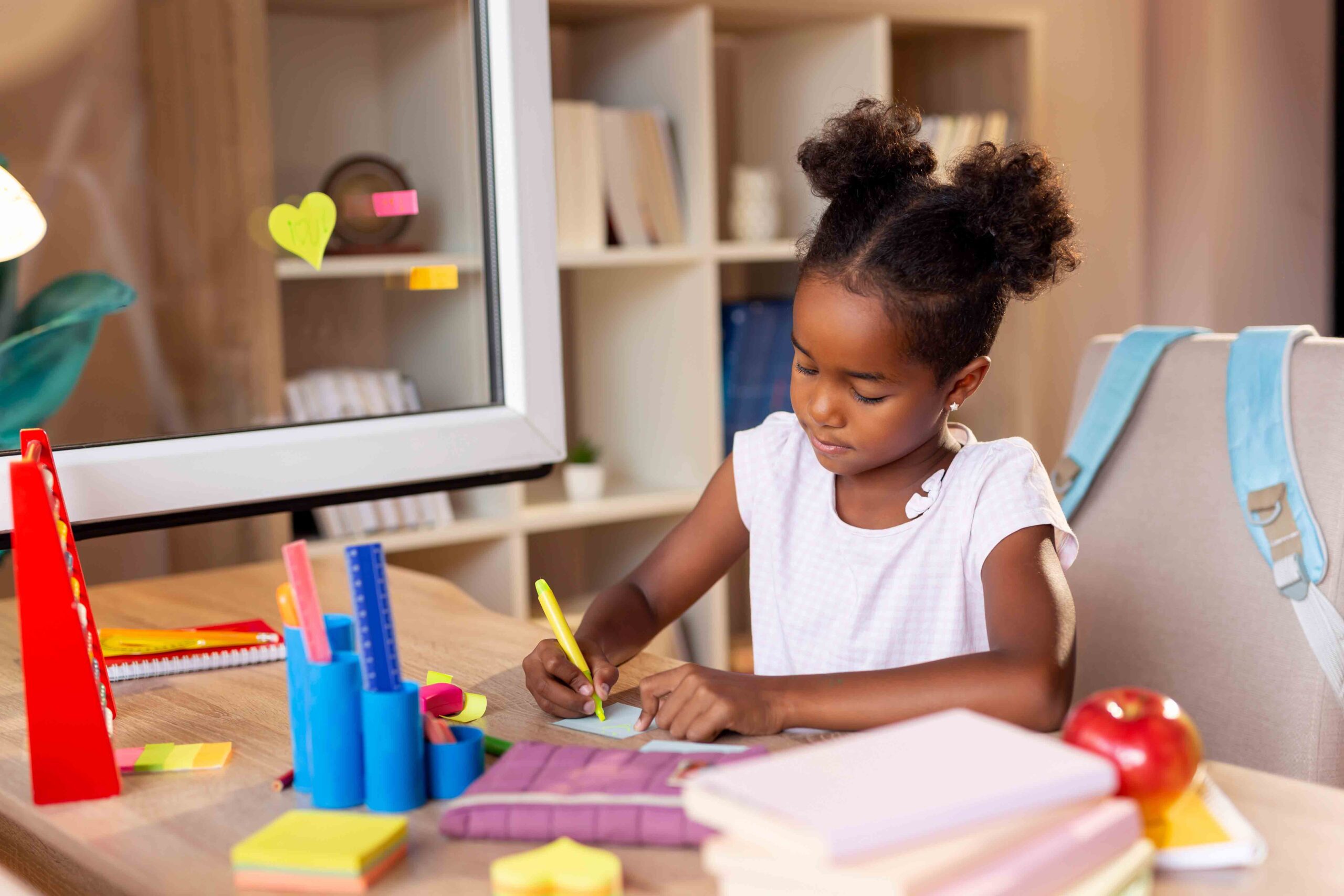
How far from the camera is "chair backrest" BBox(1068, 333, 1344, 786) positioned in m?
1.15

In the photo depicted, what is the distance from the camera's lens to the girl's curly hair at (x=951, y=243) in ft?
3.42

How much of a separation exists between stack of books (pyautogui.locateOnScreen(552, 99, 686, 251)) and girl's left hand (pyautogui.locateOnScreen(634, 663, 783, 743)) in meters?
1.42

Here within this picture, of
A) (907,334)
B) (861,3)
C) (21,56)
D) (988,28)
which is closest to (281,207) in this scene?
(21,56)

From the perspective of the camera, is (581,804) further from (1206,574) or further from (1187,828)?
(1206,574)

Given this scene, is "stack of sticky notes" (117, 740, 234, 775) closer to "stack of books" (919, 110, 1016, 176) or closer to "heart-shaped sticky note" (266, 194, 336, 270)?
"heart-shaped sticky note" (266, 194, 336, 270)

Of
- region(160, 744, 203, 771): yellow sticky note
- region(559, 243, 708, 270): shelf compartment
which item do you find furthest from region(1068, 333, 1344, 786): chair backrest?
region(559, 243, 708, 270): shelf compartment

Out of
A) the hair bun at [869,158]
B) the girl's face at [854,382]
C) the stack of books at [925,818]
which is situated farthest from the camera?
the hair bun at [869,158]

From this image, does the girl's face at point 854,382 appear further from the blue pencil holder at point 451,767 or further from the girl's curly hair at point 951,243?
the blue pencil holder at point 451,767

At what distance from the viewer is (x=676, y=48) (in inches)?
90.1

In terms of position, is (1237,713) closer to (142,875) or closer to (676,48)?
(142,875)

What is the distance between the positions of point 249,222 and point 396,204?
504 millimetres

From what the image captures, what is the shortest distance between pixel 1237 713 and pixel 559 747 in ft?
2.33

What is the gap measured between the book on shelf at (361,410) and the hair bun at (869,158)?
16.4 inches

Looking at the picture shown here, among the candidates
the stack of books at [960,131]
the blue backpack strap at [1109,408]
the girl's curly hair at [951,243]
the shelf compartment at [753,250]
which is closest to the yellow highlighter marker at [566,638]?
the girl's curly hair at [951,243]
